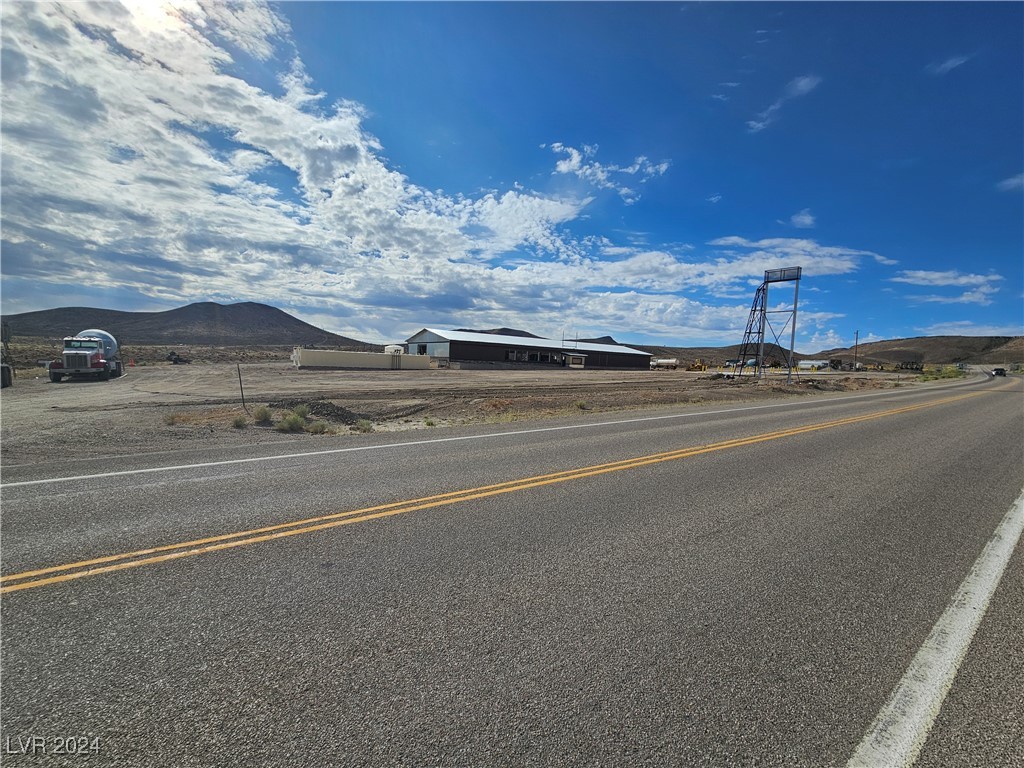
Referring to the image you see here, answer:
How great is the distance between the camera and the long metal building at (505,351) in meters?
63.4

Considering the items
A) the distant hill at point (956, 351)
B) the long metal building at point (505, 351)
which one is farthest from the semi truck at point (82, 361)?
the distant hill at point (956, 351)

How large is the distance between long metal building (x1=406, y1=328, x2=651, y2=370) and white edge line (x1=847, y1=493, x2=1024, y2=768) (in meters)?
59.5

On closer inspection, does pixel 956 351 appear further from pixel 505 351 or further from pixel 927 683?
pixel 927 683

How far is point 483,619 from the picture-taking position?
334cm

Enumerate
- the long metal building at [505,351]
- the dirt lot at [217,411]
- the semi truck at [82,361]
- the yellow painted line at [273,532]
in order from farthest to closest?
1. the long metal building at [505,351]
2. the semi truck at [82,361]
3. the dirt lot at [217,411]
4. the yellow painted line at [273,532]

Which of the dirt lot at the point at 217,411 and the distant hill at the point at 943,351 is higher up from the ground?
the distant hill at the point at 943,351

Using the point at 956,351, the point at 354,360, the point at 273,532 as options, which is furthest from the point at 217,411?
the point at 956,351

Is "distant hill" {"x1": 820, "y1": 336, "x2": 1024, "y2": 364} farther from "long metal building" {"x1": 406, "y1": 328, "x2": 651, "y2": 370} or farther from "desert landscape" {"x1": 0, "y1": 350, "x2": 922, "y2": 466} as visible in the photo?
"desert landscape" {"x1": 0, "y1": 350, "x2": 922, "y2": 466}

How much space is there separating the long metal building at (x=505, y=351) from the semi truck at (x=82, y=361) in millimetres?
36119

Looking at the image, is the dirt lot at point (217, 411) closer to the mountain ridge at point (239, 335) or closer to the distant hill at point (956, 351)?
the mountain ridge at point (239, 335)

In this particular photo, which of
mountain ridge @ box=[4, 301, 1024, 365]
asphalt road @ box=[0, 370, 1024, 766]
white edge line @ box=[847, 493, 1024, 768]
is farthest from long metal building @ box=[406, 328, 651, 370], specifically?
mountain ridge @ box=[4, 301, 1024, 365]

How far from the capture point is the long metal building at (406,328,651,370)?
208ft

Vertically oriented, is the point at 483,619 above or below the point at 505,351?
below

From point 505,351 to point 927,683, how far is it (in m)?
64.3
